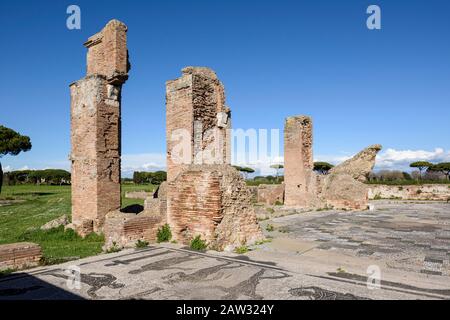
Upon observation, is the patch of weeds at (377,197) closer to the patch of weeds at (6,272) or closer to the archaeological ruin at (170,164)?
the archaeological ruin at (170,164)

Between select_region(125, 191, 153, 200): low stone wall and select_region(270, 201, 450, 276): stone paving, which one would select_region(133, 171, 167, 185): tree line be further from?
select_region(270, 201, 450, 276): stone paving

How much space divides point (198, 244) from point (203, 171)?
172cm

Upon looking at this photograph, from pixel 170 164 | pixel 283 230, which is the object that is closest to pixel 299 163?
pixel 283 230

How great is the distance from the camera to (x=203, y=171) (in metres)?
8.10

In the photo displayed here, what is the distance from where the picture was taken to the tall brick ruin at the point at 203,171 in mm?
7910

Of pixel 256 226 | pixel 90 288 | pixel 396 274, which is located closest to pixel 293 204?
pixel 256 226

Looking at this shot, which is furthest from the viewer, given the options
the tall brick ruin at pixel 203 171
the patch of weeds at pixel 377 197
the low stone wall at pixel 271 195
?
the patch of weeds at pixel 377 197

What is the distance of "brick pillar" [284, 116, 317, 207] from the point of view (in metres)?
18.7

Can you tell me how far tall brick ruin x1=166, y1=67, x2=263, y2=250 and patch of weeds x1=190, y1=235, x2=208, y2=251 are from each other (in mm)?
102

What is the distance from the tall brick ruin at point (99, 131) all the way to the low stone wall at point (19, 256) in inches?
133

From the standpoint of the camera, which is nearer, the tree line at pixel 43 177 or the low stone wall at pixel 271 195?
the low stone wall at pixel 271 195

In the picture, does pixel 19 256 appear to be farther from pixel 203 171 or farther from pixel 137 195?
pixel 137 195

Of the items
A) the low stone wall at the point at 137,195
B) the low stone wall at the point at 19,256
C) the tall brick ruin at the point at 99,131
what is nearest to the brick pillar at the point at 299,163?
the tall brick ruin at the point at 99,131

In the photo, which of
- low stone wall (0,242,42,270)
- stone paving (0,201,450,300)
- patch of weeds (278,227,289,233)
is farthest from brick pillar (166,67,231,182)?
low stone wall (0,242,42,270)
